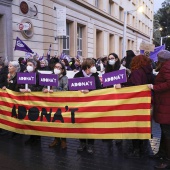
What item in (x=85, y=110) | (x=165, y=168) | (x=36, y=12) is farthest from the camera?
(x=36, y=12)

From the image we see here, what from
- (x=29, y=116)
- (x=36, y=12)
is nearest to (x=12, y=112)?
(x=29, y=116)

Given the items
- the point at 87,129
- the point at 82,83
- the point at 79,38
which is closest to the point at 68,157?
the point at 87,129

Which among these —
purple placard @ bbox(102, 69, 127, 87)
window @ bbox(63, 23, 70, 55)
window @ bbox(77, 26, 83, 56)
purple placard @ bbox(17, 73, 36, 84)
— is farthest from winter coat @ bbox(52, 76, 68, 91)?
window @ bbox(77, 26, 83, 56)

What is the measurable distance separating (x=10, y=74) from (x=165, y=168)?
11.8 feet

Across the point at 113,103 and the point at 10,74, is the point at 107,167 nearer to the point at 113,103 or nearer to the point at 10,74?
the point at 113,103

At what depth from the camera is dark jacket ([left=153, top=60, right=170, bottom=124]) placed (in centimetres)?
393

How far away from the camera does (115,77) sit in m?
4.27

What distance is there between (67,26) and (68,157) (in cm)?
1520

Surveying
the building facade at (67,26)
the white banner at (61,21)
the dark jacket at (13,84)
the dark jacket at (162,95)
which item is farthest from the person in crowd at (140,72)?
the white banner at (61,21)

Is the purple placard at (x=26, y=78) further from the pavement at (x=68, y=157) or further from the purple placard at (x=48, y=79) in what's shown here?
the pavement at (x=68, y=157)

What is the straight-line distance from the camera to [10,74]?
5.77m

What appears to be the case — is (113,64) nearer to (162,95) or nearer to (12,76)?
(162,95)

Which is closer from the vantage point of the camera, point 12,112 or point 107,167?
point 107,167

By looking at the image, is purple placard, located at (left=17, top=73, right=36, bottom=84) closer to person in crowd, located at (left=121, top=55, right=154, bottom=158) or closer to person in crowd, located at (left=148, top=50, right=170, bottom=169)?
person in crowd, located at (left=121, top=55, right=154, bottom=158)
